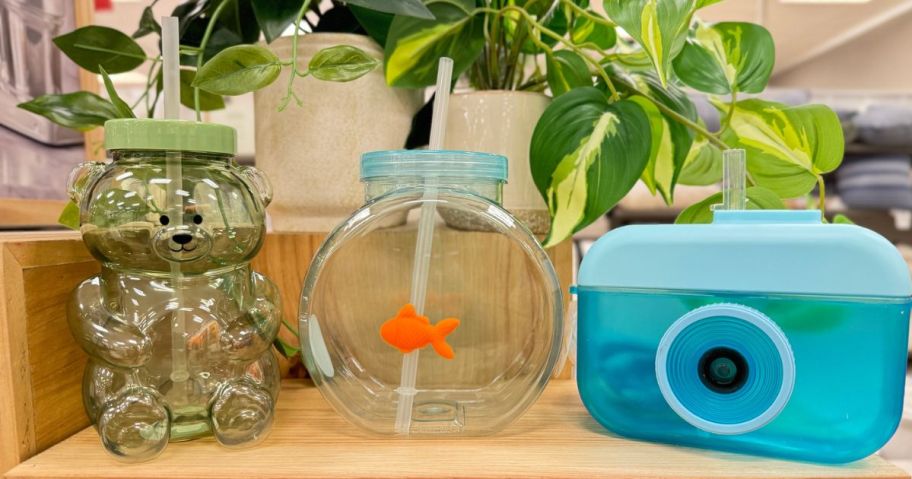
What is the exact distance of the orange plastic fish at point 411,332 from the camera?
375mm

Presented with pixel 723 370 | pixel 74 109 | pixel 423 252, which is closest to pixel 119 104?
pixel 74 109

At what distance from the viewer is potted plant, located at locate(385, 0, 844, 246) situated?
0.41 m

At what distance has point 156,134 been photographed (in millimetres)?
340

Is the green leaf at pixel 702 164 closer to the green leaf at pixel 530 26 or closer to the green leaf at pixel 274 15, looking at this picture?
the green leaf at pixel 530 26

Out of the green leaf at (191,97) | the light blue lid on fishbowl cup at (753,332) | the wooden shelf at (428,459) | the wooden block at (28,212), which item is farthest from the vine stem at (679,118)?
the wooden block at (28,212)

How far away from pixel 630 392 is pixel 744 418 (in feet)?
0.22

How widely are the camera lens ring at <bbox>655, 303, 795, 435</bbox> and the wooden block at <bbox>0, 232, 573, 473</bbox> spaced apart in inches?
14.9

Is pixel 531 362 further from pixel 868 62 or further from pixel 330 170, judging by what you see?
pixel 868 62

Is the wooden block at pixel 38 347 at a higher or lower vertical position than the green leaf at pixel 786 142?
lower

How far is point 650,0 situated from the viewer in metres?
0.37

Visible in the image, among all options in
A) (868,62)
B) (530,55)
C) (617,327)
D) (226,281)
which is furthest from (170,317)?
(868,62)

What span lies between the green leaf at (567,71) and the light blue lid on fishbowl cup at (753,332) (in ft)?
0.56

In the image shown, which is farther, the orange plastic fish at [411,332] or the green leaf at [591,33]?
the green leaf at [591,33]

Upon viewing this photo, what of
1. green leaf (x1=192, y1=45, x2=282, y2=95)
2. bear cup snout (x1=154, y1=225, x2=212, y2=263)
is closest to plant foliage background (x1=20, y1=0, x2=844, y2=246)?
green leaf (x1=192, y1=45, x2=282, y2=95)
